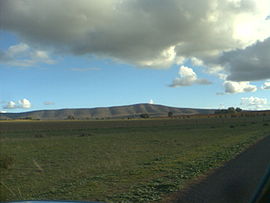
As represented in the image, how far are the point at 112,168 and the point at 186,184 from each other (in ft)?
16.7

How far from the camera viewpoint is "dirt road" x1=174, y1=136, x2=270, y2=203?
7.75 meters

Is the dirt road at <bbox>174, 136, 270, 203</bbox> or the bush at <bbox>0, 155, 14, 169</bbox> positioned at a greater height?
the dirt road at <bbox>174, 136, 270, 203</bbox>

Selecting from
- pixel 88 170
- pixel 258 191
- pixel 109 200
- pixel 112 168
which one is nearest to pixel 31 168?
pixel 88 170

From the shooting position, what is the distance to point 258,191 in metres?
1.95

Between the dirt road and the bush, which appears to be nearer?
the dirt road

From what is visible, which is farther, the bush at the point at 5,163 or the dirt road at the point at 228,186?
the bush at the point at 5,163

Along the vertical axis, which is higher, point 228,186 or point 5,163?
point 228,186

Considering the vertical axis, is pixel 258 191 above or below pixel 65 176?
above

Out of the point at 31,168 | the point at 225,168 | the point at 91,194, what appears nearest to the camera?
the point at 91,194

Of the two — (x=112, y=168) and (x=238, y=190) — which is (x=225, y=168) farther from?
(x=112, y=168)

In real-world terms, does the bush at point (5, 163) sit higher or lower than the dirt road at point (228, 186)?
lower

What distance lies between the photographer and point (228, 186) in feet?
29.4

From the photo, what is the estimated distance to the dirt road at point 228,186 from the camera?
7.75 m

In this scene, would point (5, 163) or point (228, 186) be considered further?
point (5, 163)
